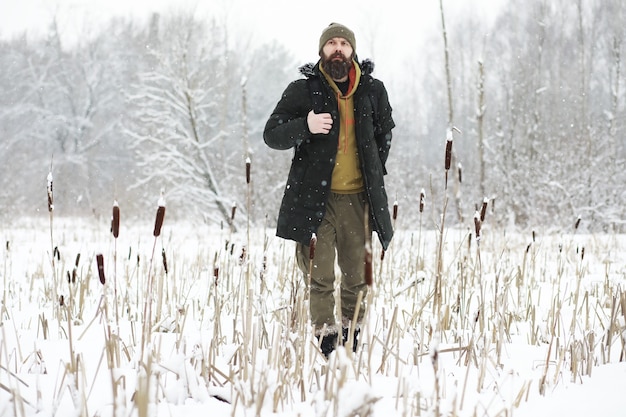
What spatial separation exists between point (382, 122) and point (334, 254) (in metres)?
0.81

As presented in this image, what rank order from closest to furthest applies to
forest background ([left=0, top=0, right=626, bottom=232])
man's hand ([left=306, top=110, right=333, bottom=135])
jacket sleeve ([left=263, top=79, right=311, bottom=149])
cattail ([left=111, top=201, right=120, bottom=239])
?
cattail ([left=111, top=201, right=120, bottom=239]) < man's hand ([left=306, top=110, right=333, bottom=135]) < jacket sleeve ([left=263, top=79, right=311, bottom=149]) < forest background ([left=0, top=0, right=626, bottom=232])

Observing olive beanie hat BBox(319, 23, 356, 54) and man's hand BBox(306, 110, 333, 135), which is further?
olive beanie hat BBox(319, 23, 356, 54)

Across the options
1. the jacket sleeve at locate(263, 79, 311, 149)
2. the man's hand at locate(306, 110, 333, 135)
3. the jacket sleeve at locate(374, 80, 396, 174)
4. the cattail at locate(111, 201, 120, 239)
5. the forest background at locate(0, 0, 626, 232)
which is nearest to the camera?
the cattail at locate(111, 201, 120, 239)

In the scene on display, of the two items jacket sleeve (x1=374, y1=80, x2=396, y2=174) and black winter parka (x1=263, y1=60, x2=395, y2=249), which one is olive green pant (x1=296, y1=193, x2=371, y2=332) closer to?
black winter parka (x1=263, y1=60, x2=395, y2=249)

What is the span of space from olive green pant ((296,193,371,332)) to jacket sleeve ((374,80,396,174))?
0.35 m

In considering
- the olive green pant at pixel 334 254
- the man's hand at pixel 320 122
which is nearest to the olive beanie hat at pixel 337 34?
the man's hand at pixel 320 122

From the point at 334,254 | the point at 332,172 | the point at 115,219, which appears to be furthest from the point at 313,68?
the point at 115,219

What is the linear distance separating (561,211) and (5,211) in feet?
59.0

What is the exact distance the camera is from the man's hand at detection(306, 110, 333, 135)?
253 cm

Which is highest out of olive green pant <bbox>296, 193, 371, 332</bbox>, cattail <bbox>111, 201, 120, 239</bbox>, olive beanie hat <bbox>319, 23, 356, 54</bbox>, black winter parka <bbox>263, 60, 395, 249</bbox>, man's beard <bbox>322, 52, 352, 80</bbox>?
olive beanie hat <bbox>319, 23, 356, 54</bbox>

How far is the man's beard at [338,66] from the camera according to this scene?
274cm

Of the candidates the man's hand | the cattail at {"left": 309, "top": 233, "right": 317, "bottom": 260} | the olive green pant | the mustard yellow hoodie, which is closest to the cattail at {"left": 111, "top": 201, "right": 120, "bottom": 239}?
the cattail at {"left": 309, "top": 233, "right": 317, "bottom": 260}

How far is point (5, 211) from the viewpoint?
18.5 meters

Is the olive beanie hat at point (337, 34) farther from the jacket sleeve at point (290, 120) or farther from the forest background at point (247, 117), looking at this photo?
the forest background at point (247, 117)
